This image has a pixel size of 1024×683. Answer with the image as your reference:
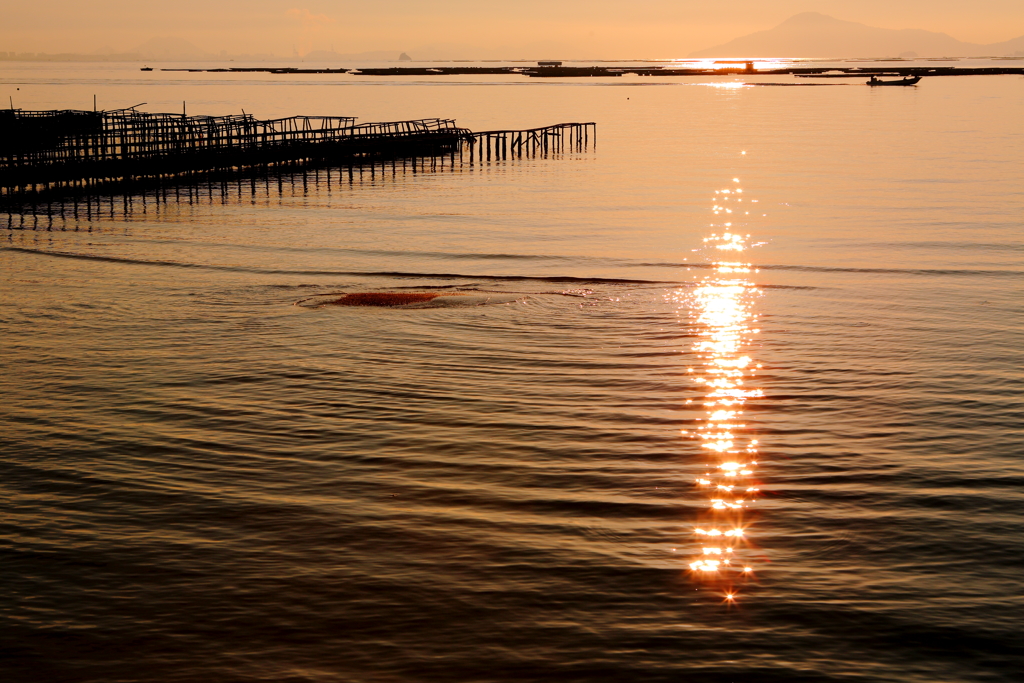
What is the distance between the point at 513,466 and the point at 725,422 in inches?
120

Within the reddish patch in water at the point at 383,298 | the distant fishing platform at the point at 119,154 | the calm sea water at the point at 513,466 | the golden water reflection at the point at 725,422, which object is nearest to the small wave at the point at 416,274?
the calm sea water at the point at 513,466

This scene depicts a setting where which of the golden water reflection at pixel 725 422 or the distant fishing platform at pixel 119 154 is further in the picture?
the distant fishing platform at pixel 119 154

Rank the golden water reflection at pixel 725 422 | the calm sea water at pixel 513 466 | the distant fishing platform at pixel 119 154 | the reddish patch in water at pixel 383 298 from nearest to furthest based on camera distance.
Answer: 1. the calm sea water at pixel 513 466
2. the golden water reflection at pixel 725 422
3. the reddish patch in water at pixel 383 298
4. the distant fishing platform at pixel 119 154

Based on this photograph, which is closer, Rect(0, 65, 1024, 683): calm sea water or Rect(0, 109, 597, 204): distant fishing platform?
Rect(0, 65, 1024, 683): calm sea water

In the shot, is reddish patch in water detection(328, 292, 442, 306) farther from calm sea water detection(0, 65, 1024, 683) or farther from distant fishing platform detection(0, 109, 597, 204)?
distant fishing platform detection(0, 109, 597, 204)

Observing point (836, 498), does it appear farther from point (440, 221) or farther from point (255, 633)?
point (440, 221)

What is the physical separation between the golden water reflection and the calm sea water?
2.1 inches

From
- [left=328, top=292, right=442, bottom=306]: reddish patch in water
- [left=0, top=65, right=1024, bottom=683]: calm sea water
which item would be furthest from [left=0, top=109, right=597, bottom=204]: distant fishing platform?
[left=328, top=292, right=442, bottom=306]: reddish patch in water

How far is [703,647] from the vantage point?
7422 mm

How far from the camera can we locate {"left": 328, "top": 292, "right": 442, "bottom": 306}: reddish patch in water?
1994cm

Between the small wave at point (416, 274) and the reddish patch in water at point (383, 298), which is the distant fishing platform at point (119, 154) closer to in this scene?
the small wave at point (416, 274)

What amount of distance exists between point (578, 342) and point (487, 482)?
645 cm

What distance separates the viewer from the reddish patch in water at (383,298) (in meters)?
19.9

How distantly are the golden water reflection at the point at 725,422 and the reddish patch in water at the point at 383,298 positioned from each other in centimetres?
521
